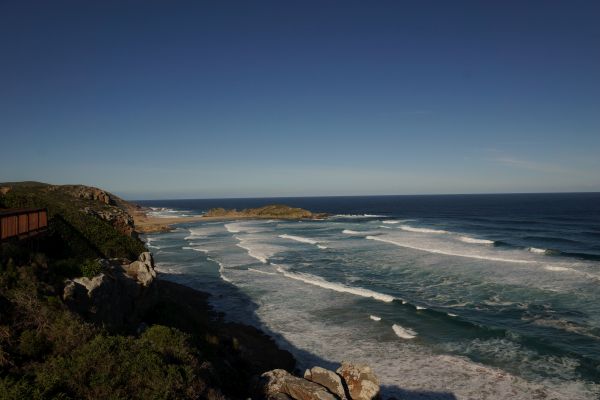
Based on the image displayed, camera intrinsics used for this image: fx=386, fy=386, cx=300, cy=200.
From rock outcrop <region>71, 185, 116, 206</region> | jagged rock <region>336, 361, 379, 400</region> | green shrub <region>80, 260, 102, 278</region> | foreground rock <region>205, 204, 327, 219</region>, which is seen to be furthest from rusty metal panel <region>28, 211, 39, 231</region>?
foreground rock <region>205, 204, 327, 219</region>

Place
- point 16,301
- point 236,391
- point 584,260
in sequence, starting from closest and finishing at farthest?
point 16,301 → point 236,391 → point 584,260

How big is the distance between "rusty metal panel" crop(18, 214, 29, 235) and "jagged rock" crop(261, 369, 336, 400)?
10303mm

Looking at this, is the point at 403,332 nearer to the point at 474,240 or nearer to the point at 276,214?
the point at 474,240

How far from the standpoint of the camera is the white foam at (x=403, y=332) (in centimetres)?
1989

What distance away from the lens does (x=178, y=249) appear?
48719mm

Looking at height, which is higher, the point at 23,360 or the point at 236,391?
the point at 23,360

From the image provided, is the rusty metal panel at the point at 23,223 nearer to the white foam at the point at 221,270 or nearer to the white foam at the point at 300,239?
the white foam at the point at 221,270

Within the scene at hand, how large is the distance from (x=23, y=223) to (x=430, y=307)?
21455mm

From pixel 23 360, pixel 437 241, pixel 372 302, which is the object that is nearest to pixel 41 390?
pixel 23 360

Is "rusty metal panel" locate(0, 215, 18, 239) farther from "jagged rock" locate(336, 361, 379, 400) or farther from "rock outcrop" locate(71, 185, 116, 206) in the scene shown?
"rock outcrop" locate(71, 185, 116, 206)

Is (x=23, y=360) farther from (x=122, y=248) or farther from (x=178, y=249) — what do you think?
(x=178, y=249)

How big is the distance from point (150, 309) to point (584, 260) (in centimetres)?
3963

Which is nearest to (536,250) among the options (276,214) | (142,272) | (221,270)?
(221,270)

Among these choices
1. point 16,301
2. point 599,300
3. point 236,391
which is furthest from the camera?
point 599,300
